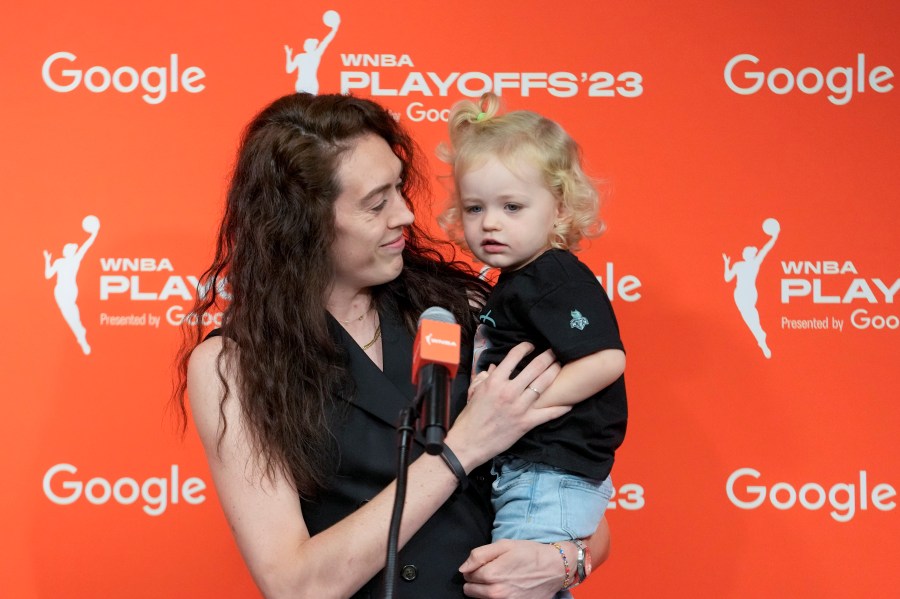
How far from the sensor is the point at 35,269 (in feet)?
8.63

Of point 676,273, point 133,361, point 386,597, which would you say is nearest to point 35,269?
point 133,361

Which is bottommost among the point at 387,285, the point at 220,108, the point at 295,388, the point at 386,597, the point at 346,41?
the point at 386,597

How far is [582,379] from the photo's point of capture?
5.56 ft

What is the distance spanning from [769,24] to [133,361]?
1.85 m

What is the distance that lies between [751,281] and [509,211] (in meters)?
1.07

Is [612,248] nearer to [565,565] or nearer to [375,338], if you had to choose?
[375,338]

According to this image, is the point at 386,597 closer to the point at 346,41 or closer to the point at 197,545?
the point at 197,545

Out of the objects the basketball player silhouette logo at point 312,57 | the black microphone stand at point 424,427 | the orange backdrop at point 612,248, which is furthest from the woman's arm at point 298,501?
the basketball player silhouette logo at point 312,57

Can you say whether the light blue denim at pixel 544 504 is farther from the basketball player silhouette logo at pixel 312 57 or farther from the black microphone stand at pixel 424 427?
the basketball player silhouette logo at pixel 312 57

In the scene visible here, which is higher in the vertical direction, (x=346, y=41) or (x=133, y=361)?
(x=346, y=41)

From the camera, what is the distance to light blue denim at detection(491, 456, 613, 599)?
1.72m

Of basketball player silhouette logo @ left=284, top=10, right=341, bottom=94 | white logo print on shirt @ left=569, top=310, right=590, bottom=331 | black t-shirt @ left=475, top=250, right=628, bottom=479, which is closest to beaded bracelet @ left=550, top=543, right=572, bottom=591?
black t-shirt @ left=475, top=250, right=628, bottom=479

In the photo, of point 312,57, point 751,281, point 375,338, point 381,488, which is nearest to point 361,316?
point 375,338

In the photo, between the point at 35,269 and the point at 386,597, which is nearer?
the point at 386,597
